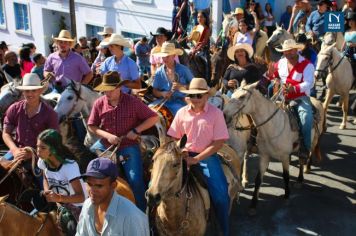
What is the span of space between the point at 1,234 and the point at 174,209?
73.9 inches

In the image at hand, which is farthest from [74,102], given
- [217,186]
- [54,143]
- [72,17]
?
[72,17]

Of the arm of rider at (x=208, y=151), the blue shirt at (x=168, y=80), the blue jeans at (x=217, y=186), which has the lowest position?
the blue jeans at (x=217, y=186)

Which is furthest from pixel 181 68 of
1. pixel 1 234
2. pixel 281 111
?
pixel 1 234

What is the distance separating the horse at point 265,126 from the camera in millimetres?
7211

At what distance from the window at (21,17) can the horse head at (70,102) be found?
19.4m

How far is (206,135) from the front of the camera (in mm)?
5555

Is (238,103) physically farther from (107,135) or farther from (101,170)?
(101,170)

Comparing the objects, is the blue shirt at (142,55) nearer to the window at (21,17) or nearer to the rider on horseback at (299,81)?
the rider on horseback at (299,81)

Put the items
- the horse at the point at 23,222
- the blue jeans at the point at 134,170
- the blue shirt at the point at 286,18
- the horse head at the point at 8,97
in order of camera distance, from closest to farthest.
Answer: the horse at the point at 23,222
the blue jeans at the point at 134,170
the horse head at the point at 8,97
the blue shirt at the point at 286,18

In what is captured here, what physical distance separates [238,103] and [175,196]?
8.55 feet

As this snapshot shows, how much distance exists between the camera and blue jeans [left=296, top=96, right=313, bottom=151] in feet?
26.6

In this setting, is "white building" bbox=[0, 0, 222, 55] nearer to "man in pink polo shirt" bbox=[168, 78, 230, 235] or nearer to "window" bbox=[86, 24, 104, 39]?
"window" bbox=[86, 24, 104, 39]

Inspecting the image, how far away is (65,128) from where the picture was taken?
24.2 feet

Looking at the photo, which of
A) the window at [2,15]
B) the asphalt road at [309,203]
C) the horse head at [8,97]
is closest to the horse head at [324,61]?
the asphalt road at [309,203]
